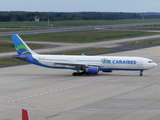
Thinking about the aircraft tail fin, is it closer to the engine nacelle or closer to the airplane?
the airplane

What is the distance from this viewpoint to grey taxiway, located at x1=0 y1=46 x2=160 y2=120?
34188 millimetres

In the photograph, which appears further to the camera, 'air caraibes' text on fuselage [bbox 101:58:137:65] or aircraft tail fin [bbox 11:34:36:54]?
aircraft tail fin [bbox 11:34:36:54]

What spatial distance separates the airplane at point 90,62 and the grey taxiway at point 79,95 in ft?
4.55

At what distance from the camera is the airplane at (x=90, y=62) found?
189 ft

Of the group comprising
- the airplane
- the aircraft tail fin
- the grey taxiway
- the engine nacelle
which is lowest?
the grey taxiway

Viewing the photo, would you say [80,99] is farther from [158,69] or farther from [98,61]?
[158,69]

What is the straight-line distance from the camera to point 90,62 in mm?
59344

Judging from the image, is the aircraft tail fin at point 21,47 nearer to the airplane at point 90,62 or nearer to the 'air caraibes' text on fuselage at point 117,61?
the airplane at point 90,62

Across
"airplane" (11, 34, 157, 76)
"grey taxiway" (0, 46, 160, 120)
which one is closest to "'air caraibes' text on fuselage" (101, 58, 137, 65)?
"airplane" (11, 34, 157, 76)

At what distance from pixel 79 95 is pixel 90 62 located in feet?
54.4

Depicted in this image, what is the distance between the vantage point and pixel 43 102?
39.7m

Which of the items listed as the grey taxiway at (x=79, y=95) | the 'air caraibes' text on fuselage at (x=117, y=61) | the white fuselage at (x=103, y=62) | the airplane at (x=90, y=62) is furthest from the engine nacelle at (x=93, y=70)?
the 'air caraibes' text on fuselage at (x=117, y=61)

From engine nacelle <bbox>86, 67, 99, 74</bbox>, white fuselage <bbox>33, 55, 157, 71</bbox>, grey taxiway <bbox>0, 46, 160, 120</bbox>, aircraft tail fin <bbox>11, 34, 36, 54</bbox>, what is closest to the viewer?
grey taxiway <bbox>0, 46, 160, 120</bbox>

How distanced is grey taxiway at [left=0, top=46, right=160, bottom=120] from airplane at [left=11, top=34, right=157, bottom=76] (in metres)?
1.39
